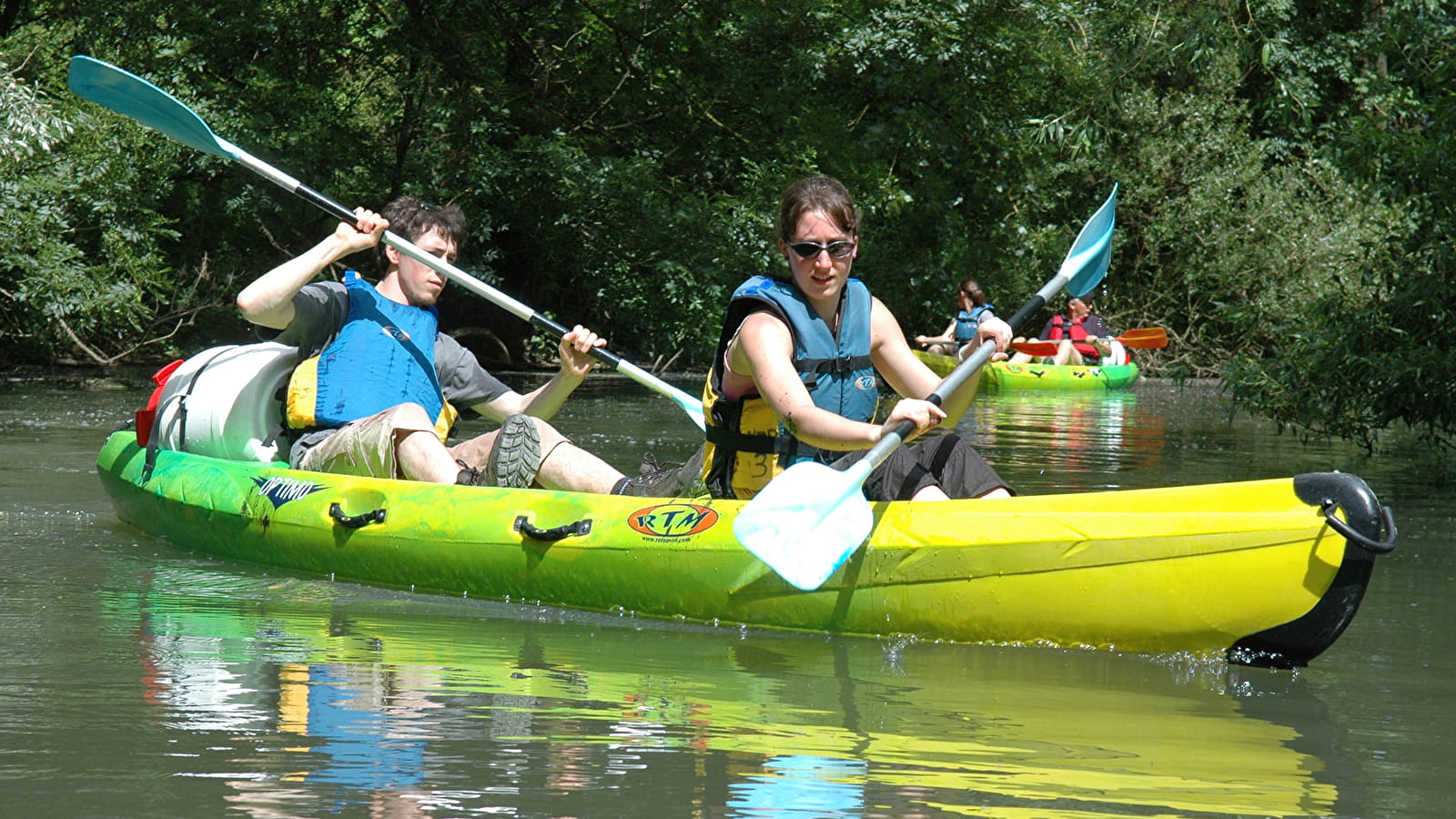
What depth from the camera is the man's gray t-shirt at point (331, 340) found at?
449 centimetres

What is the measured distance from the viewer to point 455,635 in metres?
3.56

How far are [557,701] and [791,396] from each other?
2.99 feet

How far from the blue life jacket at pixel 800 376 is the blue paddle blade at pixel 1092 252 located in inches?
53.4

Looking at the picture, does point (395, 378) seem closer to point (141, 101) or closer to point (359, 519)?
point (359, 519)

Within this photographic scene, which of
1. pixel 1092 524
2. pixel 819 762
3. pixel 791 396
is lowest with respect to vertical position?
pixel 819 762

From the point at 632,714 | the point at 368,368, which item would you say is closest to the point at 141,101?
the point at 368,368

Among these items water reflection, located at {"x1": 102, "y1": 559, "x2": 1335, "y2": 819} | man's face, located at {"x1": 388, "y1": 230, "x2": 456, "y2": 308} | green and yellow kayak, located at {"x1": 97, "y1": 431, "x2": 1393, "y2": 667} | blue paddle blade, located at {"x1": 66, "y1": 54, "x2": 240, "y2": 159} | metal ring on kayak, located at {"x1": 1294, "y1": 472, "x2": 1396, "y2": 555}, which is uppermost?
blue paddle blade, located at {"x1": 66, "y1": 54, "x2": 240, "y2": 159}

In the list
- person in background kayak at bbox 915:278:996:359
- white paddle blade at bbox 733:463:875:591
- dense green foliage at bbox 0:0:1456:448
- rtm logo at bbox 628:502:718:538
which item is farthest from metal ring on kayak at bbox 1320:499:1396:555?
person in background kayak at bbox 915:278:996:359

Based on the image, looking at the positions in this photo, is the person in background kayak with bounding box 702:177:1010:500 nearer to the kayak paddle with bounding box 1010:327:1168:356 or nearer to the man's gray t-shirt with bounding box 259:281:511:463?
the man's gray t-shirt with bounding box 259:281:511:463

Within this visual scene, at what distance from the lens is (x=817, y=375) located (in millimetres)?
3613

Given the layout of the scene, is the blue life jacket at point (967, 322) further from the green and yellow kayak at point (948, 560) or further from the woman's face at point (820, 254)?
the woman's face at point (820, 254)

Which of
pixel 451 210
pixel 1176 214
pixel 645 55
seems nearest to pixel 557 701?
pixel 451 210

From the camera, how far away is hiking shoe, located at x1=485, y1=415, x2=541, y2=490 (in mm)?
4328

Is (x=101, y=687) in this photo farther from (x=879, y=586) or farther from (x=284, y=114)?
(x=284, y=114)
